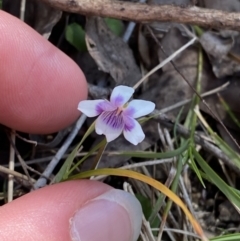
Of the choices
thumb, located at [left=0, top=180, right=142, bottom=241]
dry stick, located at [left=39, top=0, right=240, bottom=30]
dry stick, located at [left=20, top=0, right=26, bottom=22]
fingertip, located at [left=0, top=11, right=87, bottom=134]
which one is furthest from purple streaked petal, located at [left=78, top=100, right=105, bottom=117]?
dry stick, located at [left=20, top=0, right=26, bottom=22]

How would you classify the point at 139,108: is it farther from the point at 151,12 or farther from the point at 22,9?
the point at 22,9

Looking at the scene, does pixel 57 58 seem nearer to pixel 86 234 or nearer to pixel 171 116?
pixel 171 116

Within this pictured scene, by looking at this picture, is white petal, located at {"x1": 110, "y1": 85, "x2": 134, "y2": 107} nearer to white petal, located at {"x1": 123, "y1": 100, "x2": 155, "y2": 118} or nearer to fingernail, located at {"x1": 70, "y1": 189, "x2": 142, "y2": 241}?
A: white petal, located at {"x1": 123, "y1": 100, "x2": 155, "y2": 118}

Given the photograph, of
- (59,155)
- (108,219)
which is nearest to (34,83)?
(59,155)

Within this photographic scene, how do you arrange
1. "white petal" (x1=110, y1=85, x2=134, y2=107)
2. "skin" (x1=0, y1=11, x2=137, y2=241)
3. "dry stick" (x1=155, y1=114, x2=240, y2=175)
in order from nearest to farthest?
"white petal" (x1=110, y1=85, x2=134, y2=107) → "skin" (x1=0, y1=11, x2=137, y2=241) → "dry stick" (x1=155, y1=114, x2=240, y2=175)

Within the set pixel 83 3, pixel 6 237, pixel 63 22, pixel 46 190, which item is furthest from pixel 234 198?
pixel 63 22

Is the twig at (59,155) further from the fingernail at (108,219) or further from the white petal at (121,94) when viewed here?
the white petal at (121,94)
